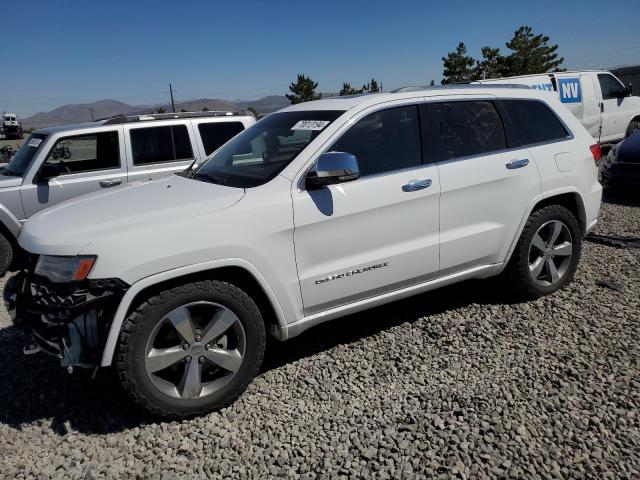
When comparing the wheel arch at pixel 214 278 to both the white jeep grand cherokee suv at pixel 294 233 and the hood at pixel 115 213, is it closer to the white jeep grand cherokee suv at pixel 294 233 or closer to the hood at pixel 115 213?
the white jeep grand cherokee suv at pixel 294 233

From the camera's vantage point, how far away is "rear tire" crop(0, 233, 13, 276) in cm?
584

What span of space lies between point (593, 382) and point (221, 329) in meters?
2.28

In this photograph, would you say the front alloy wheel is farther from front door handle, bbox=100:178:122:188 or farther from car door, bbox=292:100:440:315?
front door handle, bbox=100:178:122:188

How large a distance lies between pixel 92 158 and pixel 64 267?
4.08 metres

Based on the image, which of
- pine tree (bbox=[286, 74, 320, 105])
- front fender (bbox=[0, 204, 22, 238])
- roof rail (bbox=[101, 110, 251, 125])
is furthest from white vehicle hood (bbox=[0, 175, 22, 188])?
pine tree (bbox=[286, 74, 320, 105])

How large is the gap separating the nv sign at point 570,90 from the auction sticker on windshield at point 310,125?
964cm

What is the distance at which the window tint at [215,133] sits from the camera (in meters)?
6.68

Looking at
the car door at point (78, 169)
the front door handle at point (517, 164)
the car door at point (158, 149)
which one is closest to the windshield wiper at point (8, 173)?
the car door at point (78, 169)

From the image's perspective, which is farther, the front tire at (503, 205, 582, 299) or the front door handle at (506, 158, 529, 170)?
the front tire at (503, 205, 582, 299)

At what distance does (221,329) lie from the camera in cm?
279

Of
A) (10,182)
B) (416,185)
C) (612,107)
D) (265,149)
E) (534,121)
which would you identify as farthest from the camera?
(612,107)

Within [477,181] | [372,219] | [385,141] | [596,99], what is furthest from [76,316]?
[596,99]

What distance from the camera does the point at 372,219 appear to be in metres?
3.14

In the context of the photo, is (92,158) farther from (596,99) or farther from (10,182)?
(596,99)
